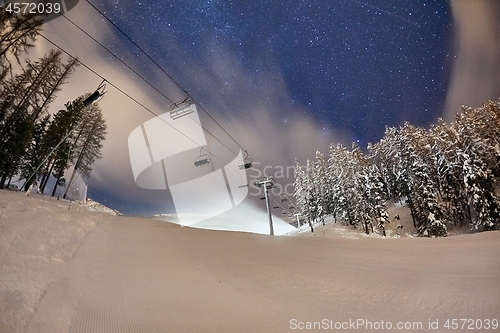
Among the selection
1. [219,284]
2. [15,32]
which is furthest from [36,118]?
[219,284]

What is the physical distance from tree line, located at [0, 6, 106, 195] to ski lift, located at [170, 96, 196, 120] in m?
6.18

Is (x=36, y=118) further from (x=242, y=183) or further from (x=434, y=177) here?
(x=434, y=177)

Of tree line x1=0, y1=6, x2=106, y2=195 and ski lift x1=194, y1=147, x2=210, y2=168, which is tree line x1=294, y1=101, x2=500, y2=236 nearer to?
ski lift x1=194, y1=147, x2=210, y2=168

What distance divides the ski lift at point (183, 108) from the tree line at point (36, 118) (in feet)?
20.3

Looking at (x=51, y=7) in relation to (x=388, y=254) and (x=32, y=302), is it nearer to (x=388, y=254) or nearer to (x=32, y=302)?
(x=32, y=302)

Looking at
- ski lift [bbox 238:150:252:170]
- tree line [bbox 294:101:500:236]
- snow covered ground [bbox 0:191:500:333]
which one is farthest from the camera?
tree line [bbox 294:101:500:236]

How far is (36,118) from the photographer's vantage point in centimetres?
2294

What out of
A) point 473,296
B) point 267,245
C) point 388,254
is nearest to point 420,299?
point 473,296

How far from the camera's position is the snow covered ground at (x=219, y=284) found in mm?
3150

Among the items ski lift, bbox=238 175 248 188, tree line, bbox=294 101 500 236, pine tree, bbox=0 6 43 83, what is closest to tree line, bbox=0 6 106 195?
pine tree, bbox=0 6 43 83

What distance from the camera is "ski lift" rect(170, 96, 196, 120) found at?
10.8 metres

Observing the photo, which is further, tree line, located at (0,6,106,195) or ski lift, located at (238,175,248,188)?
ski lift, located at (238,175,248,188)

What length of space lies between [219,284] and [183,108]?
8.54m

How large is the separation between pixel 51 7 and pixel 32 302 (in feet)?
34.0
